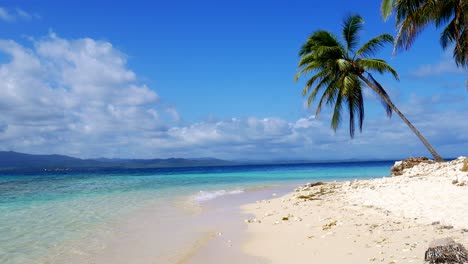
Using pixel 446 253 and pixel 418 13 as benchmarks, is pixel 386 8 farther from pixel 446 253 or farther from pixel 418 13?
pixel 446 253

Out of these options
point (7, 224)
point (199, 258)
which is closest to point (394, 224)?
point (199, 258)

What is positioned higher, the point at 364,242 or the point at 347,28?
the point at 347,28

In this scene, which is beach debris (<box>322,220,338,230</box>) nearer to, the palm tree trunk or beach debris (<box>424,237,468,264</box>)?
beach debris (<box>424,237,468,264</box>)

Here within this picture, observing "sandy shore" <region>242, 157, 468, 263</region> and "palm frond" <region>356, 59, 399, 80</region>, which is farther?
"palm frond" <region>356, 59, 399, 80</region>

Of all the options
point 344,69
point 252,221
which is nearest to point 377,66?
point 344,69

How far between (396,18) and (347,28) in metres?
4.53

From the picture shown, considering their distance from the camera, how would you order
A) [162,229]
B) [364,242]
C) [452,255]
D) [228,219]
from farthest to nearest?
1. [228,219]
2. [162,229]
3. [364,242]
4. [452,255]

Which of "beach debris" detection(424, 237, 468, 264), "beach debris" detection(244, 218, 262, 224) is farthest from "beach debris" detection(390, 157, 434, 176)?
"beach debris" detection(424, 237, 468, 264)

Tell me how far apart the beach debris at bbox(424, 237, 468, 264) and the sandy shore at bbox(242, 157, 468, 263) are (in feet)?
0.91

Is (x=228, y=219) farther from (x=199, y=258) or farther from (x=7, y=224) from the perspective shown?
(x=7, y=224)

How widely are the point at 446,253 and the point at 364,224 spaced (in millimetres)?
3393

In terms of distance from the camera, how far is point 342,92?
21.1m

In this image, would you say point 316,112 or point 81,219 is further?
point 316,112

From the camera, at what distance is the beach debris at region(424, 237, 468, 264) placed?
15.4ft
